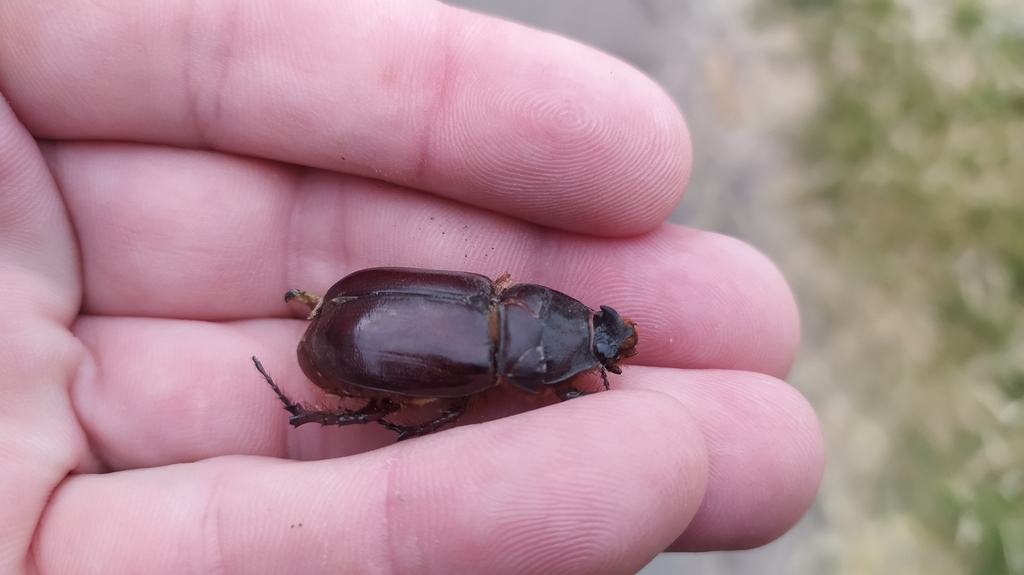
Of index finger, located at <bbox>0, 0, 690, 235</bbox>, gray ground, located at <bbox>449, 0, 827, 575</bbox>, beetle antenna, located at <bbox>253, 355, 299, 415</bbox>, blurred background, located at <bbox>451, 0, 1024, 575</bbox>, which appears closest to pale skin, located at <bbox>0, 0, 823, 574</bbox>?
index finger, located at <bbox>0, 0, 690, 235</bbox>

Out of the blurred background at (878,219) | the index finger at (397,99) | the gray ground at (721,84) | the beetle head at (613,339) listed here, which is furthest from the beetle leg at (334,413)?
the gray ground at (721,84)

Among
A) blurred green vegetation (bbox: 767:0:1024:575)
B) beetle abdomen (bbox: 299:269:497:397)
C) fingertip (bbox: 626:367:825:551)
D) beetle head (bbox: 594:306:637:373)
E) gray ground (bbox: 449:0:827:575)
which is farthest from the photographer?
gray ground (bbox: 449:0:827:575)

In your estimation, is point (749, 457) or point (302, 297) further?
point (302, 297)

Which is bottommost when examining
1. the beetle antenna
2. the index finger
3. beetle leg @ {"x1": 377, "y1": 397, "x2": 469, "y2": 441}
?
beetle leg @ {"x1": 377, "y1": 397, "x2": 469, "y2": 441}

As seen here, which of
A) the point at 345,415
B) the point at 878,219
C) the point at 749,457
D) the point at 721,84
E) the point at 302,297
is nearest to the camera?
the point at 749,457

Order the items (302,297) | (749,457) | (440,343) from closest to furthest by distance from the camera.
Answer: (749,457), (440,343), (302,297)

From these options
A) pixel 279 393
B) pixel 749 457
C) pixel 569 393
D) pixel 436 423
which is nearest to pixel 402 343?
pixel 436 423

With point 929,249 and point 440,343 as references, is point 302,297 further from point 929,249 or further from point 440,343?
point 929,249

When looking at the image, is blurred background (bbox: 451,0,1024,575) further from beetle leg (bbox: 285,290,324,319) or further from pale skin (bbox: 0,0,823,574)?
beetle leg (bbox: 285,290,324,319)
